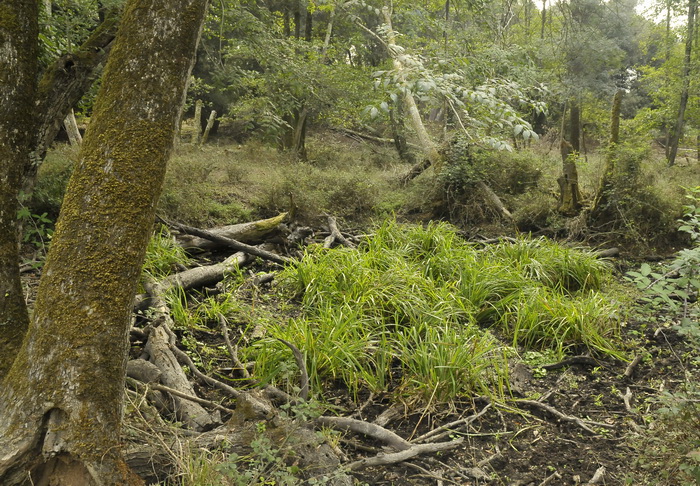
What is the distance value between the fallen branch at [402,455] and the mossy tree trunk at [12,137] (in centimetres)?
202

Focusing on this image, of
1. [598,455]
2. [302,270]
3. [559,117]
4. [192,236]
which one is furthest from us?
[559,117]

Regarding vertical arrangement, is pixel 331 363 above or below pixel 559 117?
A: below

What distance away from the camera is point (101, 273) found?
2.29 m

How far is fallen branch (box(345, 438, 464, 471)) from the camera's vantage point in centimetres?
306

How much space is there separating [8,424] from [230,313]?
3.08 meters

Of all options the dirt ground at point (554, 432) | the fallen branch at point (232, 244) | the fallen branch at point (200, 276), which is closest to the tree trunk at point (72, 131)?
the fallen branch at point (232, 244)

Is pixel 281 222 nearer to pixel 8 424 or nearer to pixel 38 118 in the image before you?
pixel 38 118

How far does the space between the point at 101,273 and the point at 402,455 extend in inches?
81.7

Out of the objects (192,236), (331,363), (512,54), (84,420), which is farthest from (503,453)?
(512,54)

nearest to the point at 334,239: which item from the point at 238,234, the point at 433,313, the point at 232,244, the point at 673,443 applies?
the point at 238,234

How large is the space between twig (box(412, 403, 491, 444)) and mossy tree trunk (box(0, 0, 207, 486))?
1899 mm

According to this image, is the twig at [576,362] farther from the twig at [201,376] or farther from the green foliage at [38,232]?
the green foliage at [38,232]

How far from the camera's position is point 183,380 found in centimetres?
361

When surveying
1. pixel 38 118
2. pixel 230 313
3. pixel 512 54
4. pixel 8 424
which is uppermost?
pixel 512 54
